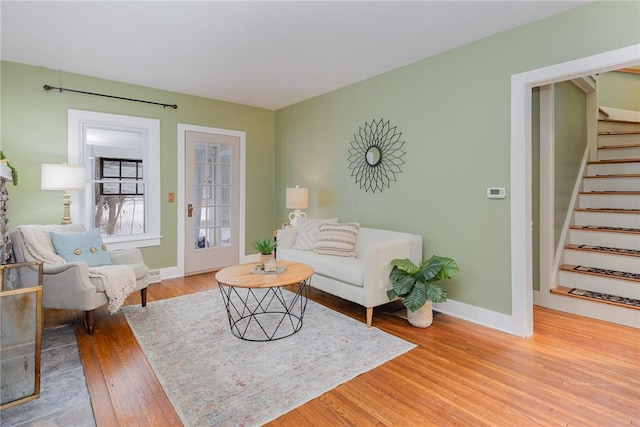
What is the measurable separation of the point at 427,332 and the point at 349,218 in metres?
1.87

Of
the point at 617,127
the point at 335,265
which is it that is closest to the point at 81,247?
the point at 335,265

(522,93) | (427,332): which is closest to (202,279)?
(427,332)

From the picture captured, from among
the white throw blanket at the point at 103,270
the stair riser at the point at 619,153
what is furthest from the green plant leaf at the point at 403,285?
the stair riser at the point at 619,153

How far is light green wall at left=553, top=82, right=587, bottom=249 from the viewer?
3.65 meters

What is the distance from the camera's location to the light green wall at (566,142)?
12.0 feet

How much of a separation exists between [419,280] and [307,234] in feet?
5.26

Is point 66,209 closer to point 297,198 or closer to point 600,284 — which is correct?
point 297,198

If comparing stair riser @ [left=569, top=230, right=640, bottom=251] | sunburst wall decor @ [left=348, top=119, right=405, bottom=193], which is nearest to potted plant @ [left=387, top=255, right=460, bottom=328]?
sunburst wall decor @ [left=348, top=119, right=405, bottom=193]

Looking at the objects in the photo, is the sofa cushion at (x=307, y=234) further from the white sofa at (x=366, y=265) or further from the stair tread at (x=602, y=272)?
the stair tread at (x=602, y=272)

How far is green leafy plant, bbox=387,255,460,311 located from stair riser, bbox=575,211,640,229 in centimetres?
212

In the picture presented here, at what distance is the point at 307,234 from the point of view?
407cm

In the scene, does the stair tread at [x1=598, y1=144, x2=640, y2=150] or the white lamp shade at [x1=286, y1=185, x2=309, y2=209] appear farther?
the white lamp shade at [x1=286, y1=185, x2=309, y2=209]

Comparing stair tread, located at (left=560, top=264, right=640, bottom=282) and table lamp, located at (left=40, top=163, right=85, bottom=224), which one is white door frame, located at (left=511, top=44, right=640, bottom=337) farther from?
table lamp, located at (left=40, top=163, right=85, bottom=224)

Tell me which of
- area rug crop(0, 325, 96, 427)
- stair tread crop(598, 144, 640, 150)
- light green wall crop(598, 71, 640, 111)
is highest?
light green wall crop(598, 71, 640, 111)
